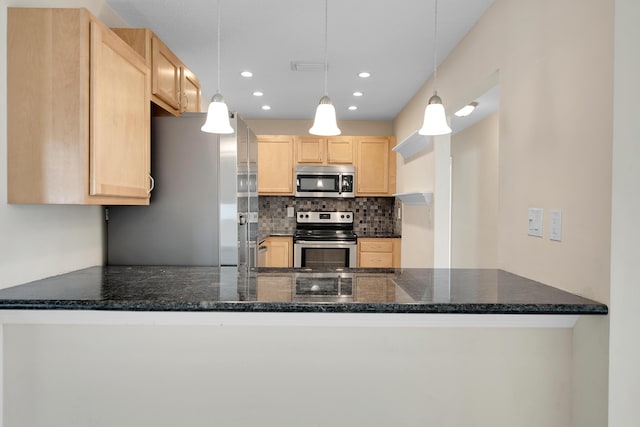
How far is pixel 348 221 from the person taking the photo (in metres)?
5.60

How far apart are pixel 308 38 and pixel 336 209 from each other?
9.94 ft

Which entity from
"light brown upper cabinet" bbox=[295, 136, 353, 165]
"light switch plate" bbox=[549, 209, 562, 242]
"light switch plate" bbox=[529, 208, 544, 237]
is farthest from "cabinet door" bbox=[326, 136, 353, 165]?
"light switch plate" bbox=[549, 209, 562, 242]

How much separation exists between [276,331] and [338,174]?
3780 mm

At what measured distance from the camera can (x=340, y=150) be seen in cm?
530

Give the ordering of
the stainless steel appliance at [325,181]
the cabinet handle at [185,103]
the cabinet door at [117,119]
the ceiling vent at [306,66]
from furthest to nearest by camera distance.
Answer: the stainless steel appliance at [325,181] < the ceiling vent at [306,66] < the cabinet handle at [185,103] < the cabinet door at [117,119]

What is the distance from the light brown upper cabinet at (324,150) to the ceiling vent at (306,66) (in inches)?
72.5

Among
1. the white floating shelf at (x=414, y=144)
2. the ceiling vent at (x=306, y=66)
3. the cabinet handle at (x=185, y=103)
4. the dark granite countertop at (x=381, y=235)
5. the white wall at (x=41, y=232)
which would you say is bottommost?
the dark granite countertop at (x=381, y=235)

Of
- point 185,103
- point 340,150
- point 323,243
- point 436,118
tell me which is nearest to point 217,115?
point 436,118

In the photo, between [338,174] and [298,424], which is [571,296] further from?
[338,174]

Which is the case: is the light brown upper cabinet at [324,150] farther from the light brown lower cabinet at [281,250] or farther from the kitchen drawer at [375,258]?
the kitchen drawer at [375,258]

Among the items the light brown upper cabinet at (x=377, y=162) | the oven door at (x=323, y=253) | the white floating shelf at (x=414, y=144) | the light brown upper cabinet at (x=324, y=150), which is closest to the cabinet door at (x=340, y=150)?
the light brown upper cabinet at (x=324, y=150)

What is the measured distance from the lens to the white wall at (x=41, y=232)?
162cm

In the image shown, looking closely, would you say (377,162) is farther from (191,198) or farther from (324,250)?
(191,198)

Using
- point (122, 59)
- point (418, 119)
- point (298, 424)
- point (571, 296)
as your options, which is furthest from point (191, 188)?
point (418, 119)
